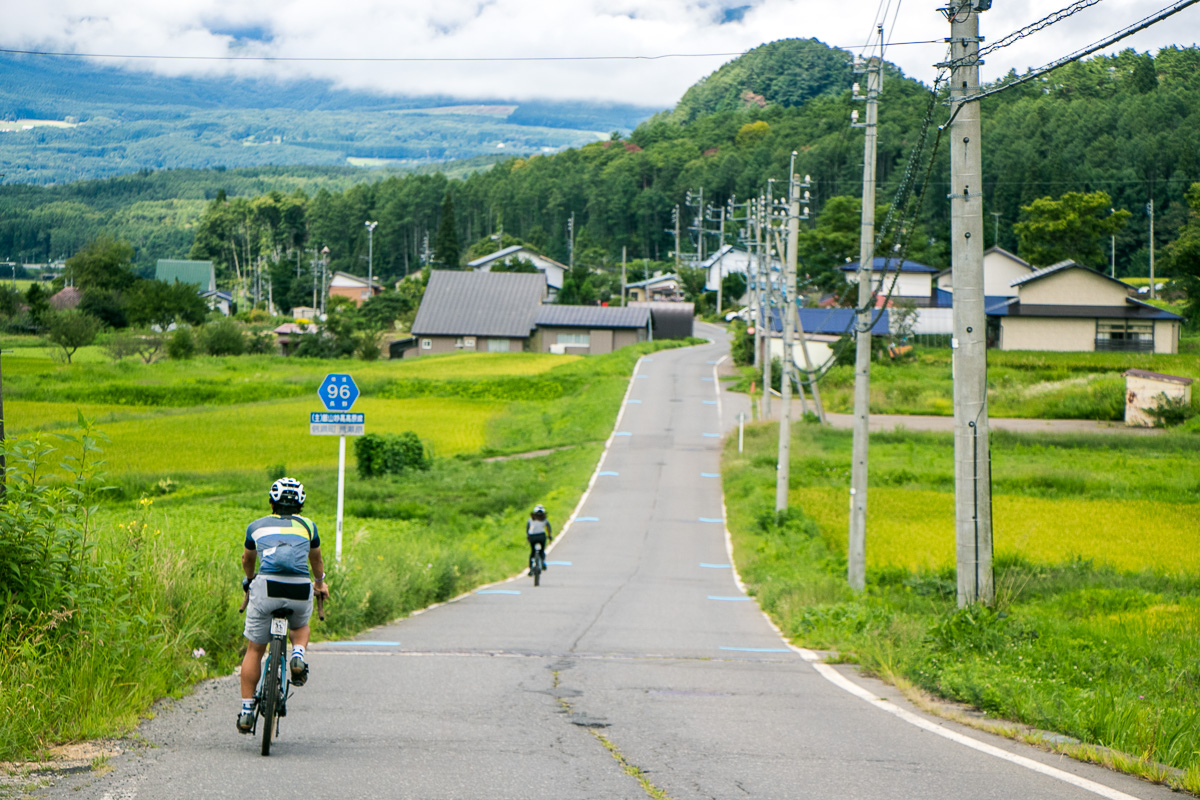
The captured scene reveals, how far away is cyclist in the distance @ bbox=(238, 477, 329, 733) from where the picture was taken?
622cm

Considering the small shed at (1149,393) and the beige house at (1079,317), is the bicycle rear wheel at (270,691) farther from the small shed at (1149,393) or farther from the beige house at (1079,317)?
the beige house at (1079,317)

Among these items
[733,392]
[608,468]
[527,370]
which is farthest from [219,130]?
[608,468]

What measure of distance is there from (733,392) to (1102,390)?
17.3 m

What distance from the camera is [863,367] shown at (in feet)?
58.2

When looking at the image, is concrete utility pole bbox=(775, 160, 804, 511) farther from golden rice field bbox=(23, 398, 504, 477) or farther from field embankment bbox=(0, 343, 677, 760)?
golden rice field bbox=(23, 398, 504, 477)

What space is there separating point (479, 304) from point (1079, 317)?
4044 centimetres

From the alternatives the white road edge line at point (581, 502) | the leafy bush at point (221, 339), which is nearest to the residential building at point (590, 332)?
the white road edge line at point (581, 502)

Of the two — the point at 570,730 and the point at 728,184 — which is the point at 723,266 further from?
the point at 570,730

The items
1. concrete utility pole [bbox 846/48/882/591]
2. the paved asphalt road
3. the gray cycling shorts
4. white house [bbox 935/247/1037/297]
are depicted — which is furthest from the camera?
white house [bbox 935/247/1037/297]

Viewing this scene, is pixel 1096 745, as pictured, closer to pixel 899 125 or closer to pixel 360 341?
pixel 360 341

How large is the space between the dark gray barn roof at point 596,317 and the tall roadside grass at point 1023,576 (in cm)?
3559

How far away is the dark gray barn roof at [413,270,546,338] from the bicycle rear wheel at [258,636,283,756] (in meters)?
68.9

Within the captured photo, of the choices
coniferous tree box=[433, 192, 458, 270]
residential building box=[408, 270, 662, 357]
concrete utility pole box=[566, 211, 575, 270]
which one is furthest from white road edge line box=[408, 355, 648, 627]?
concrete utility pole box=[566, 211, 575, 270]

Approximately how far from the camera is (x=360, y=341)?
71812 millimetres
